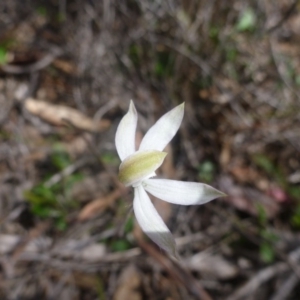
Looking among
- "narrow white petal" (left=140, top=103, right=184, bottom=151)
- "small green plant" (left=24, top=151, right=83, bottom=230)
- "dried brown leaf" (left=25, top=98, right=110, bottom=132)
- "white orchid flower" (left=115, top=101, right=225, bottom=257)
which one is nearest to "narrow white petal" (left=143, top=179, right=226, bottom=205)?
"white orchid flower" (left=115, top=101, right=225, bottom=257)

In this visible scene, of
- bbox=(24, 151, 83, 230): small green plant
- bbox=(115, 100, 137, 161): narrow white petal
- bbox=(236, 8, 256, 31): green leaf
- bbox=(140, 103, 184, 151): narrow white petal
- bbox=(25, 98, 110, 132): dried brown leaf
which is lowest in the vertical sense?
bbox=(140, 103, 184, 151): narrow white petal

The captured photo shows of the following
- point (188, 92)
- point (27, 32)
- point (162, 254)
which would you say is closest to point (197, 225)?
point (162, 254)

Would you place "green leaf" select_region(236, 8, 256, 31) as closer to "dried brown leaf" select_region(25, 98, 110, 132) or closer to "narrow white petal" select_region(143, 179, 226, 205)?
"dried brown leaf" select_region(25, 98, 110, 132)

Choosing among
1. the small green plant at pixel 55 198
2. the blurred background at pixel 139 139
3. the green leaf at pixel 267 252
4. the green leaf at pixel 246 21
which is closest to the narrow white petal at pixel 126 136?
the blurred background at pixel 139 139

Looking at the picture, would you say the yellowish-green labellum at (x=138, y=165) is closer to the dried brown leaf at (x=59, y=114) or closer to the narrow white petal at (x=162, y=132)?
the narrow white petal at (x=162, y=132)

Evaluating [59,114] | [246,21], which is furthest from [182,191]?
[246,21]
